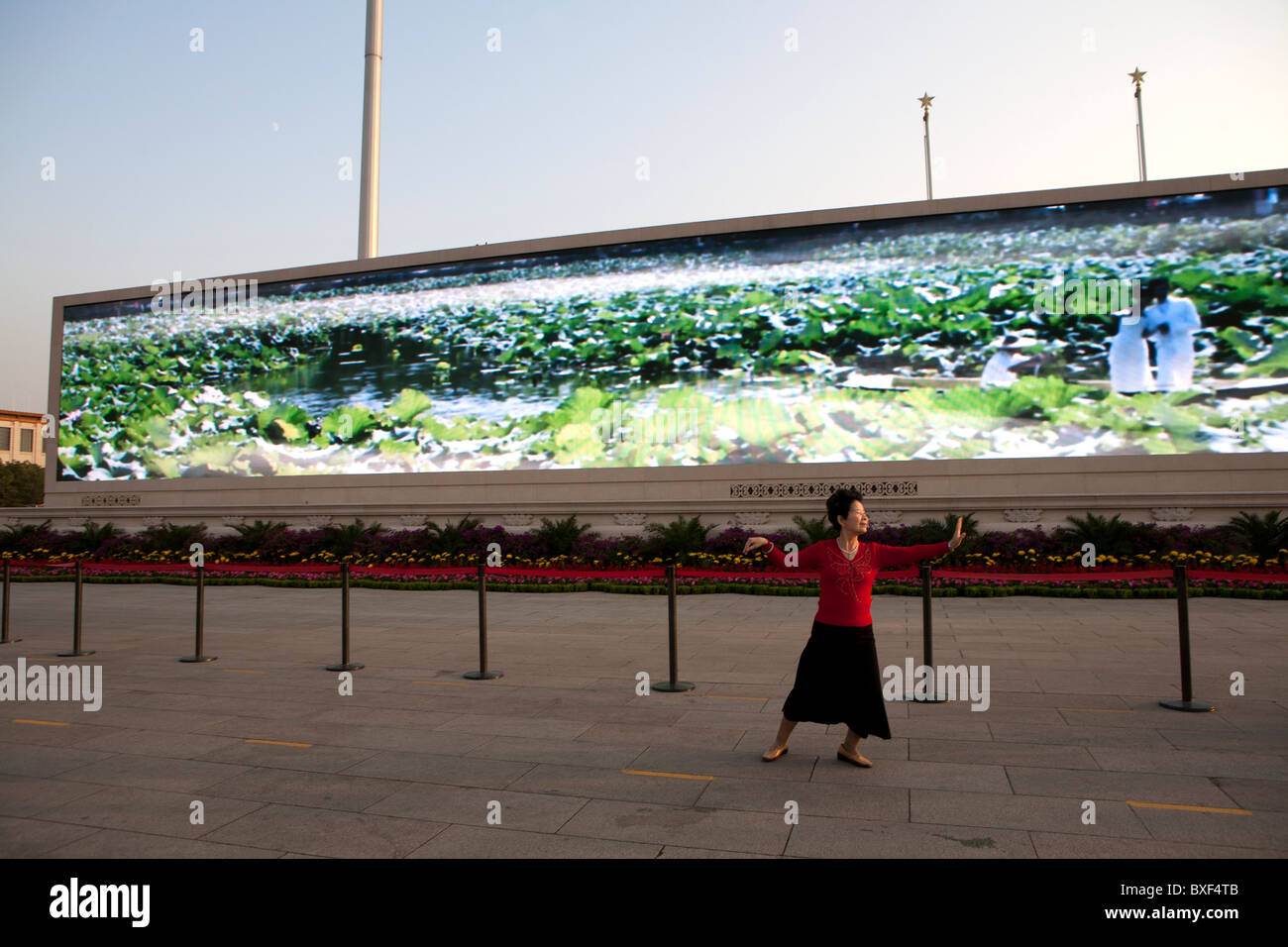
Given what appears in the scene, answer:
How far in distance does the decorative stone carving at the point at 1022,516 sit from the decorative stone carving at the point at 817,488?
2025mm

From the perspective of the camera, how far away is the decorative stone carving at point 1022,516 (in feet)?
62.1

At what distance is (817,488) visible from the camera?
2052 cm

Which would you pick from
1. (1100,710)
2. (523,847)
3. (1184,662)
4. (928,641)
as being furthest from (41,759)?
(1184,662)

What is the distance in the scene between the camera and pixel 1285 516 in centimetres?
1739

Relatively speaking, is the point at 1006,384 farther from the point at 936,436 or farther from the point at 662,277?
the point at 662,277

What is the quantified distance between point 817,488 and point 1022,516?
449 cm

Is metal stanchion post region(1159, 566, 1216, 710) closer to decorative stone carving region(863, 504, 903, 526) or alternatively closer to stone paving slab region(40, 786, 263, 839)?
stone paving slab region(40, 786, 263, 839)

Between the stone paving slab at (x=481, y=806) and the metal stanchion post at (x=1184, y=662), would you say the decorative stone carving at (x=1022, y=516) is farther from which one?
the stone paving slab at (x=481, y=806)

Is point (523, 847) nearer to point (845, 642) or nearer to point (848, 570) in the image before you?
point (845, 642)

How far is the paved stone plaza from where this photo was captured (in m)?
4.41

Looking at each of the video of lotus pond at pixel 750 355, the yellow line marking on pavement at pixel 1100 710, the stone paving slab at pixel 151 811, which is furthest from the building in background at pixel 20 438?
the yellow line marking on pavement at pixel 1100 710

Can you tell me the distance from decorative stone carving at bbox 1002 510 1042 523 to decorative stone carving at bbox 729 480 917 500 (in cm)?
202

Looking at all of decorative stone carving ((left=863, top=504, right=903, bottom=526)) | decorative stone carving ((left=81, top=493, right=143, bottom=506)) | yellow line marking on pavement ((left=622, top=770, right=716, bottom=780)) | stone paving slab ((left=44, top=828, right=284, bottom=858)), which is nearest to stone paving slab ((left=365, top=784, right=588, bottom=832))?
yellow line marking on pavement ((left=622, top=770, right=716, bottom=780))

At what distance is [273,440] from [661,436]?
1207 cm
